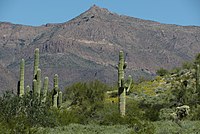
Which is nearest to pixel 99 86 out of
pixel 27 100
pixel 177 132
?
pixel 27 100

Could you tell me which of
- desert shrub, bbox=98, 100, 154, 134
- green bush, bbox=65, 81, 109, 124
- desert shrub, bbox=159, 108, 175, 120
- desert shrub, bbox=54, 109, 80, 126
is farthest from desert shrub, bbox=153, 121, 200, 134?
green bush, bbox=65, 81, 109, 124

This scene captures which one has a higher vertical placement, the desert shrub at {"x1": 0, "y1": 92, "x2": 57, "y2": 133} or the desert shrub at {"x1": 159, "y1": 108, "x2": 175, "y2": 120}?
the desert shrub at {"x1": 0, "y1": 92, "x2": 57, "y2": 133}

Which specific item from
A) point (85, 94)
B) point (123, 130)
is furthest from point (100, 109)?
point (123, 130)

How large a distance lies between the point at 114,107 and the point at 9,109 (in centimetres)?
1195

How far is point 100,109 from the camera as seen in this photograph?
108ft

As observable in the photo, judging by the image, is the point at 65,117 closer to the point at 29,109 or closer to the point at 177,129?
the point at 29,109

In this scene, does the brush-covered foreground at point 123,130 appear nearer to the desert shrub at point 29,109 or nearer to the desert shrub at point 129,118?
the desert shrub at point 129,118

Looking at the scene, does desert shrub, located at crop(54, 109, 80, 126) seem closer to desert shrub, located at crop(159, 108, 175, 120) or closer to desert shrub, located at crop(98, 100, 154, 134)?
desert shrub, located at crop(98, 100, 154, 134)

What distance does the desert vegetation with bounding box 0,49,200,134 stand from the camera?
19781mm

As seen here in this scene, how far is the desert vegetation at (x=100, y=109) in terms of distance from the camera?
19781mm

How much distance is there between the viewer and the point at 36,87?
2611cm

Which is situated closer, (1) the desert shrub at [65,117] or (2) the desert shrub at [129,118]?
(2) the desert shrub at [129,118]

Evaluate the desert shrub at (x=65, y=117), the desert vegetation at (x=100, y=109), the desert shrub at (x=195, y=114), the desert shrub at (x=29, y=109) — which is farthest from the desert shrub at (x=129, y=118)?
the desert shrub at (x=29, y=109)

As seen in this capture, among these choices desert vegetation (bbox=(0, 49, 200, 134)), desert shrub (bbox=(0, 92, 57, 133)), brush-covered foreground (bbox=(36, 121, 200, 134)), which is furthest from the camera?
desert shrub (bbox=(0, 92, 57, 133))
